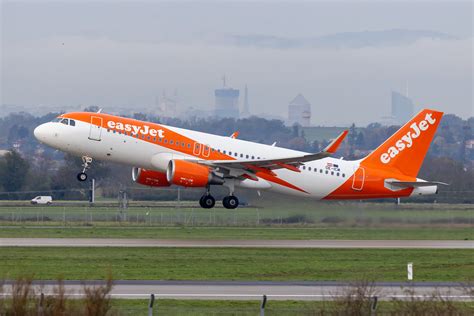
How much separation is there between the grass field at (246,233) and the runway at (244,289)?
18.7 m

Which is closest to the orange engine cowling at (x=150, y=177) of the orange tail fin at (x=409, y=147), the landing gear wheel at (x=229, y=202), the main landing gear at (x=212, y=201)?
the main landing gear at (x=212, y=201)

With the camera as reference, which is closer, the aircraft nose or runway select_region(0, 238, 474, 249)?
runway select_region(0, 238, 474, 249)

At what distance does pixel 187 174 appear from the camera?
51812 mm

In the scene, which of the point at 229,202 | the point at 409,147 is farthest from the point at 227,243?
the point at 409,147

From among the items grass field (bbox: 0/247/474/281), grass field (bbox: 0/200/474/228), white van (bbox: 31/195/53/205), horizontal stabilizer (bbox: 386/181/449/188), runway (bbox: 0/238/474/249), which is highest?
horizontal stabilizer (bbox: 386/181/449/188)

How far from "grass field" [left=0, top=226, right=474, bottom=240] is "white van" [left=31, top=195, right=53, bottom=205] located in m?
27.2

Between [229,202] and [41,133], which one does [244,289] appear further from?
[41,133]

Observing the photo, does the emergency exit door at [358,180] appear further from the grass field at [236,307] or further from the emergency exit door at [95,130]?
the grass field at [236,307]

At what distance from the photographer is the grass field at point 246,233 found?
5450cm

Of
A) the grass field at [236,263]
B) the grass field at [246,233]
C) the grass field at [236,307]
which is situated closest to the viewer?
the grass field at [236,307]

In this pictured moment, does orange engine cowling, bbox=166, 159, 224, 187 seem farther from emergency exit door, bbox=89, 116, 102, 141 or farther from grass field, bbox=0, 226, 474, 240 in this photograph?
Answer: emergency exit door, bbox=89, 116, 102, 141

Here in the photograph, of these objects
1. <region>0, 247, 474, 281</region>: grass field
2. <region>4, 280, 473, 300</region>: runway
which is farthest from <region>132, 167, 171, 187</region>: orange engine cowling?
<region>4, 280, 473, 300</region>: runway

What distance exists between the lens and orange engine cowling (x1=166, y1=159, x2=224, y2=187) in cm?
5166

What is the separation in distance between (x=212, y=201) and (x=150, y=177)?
3489 mm
